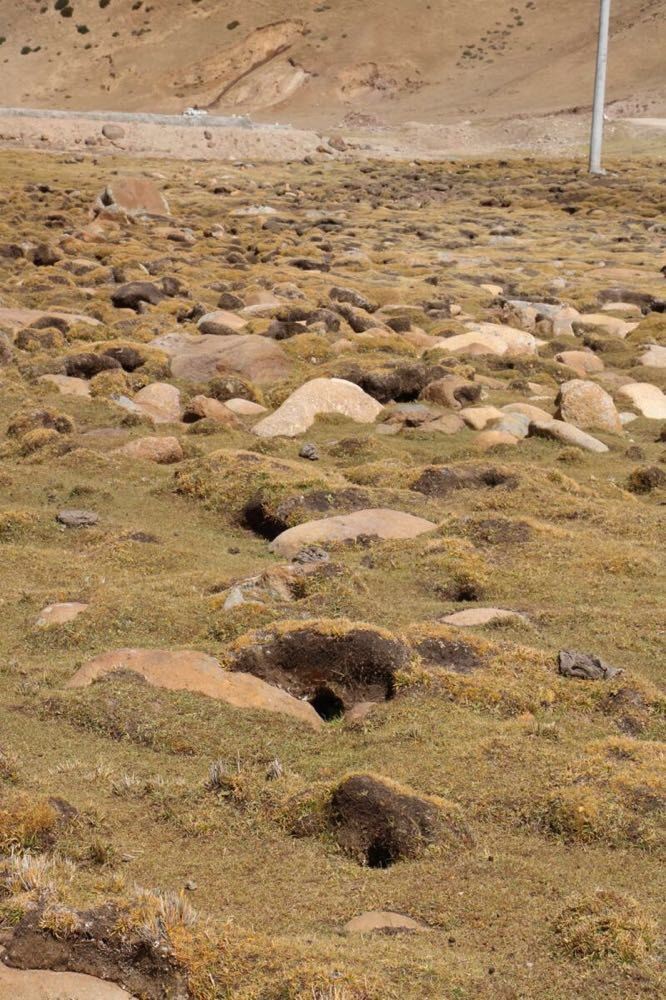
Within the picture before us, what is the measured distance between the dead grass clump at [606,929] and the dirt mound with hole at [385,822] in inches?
39.9

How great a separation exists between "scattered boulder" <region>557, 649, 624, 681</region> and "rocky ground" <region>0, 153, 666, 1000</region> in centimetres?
3

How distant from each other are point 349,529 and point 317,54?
80.8 m

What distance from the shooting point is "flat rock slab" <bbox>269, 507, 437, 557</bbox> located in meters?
12.0

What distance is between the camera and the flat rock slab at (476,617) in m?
9.83

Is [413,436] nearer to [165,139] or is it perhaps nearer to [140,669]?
[140,669]

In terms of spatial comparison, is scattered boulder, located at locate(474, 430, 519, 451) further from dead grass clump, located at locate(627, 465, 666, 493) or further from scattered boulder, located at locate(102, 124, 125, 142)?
scattered boulder, located at locate(102, 124, 125, 142)

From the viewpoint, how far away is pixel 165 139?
6134 centimetres

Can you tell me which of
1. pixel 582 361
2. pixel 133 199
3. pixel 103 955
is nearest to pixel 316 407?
pixel 582 361

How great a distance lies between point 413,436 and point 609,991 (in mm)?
12124

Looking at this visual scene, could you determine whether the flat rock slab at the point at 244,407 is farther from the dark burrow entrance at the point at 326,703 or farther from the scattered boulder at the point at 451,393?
the dark burrow entrance at the point at 326,703

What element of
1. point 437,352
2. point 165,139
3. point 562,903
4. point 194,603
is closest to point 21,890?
point 562,903

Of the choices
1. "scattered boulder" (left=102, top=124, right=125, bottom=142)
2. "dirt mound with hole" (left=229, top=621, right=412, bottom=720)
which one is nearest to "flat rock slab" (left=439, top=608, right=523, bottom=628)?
"dirt mound with hole" (left=229, top=621, right=412, bottom=720)

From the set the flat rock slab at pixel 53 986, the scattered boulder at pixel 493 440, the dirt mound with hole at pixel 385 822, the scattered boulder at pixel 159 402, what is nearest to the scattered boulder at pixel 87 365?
the scattered boulder at pixel 159 402

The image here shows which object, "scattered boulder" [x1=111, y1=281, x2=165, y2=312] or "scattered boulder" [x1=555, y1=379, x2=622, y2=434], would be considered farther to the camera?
"scattered boulder" [x1=111, y1=281, x2=165, y2=312]
